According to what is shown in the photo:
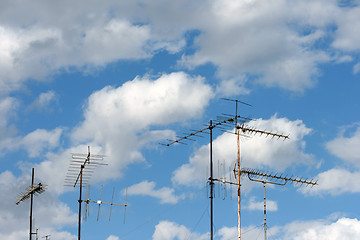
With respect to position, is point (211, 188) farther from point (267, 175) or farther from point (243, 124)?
point (267, 175)

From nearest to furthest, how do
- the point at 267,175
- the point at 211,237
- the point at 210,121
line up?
the point at 211,237 < the point at 210,121 < the point at 267,175

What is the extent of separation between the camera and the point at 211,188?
39906 mm

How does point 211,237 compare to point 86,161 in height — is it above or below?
below

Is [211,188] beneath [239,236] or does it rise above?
above

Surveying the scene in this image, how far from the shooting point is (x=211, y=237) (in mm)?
38281

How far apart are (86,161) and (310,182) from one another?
18.9 meters

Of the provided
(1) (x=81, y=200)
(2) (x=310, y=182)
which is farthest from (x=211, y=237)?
(2) (x=310, y=182)

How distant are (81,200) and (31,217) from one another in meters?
11.8

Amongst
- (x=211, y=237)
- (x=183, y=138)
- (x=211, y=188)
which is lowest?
(x=211, y=237)

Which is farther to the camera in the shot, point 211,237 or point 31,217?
point 31,217

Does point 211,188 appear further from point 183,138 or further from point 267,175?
point 267,175

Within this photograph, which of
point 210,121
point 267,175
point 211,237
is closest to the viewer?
point 211,237

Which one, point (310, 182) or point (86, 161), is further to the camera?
point (310, 182)

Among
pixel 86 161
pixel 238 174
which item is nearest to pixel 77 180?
pixel 86 161
